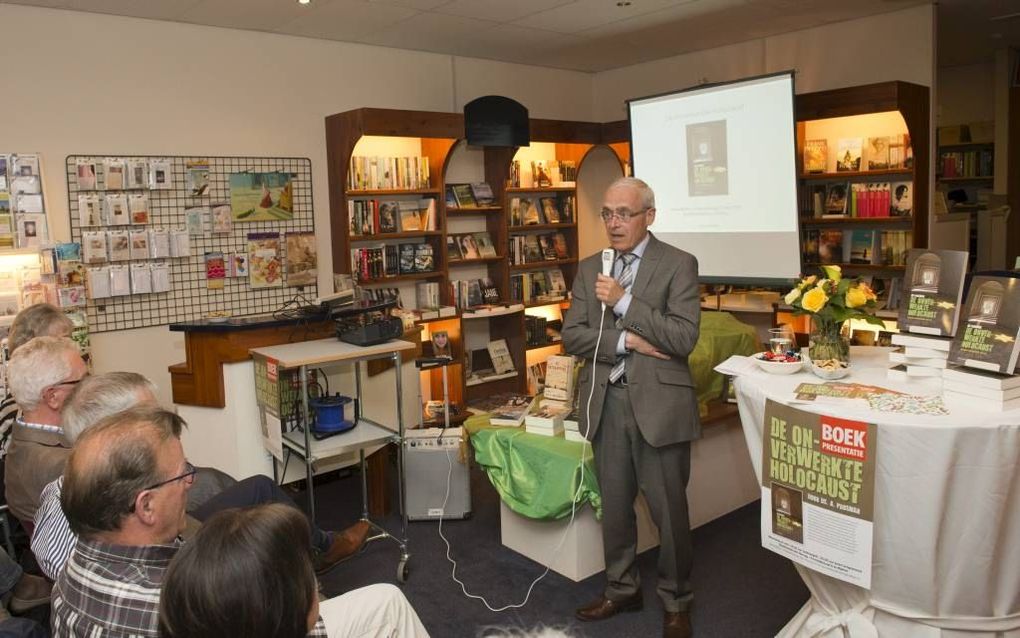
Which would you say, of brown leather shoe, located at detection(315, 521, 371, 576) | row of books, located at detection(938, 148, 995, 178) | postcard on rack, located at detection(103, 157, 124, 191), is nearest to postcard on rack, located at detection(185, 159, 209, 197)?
postcard on rack, located at detection(103, 157, 124, 191)

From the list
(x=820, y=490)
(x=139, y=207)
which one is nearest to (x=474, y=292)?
(x=139, y=207)

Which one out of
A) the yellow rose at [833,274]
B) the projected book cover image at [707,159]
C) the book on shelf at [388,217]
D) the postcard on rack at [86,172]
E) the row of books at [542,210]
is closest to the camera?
the yellow rose at [833,274]

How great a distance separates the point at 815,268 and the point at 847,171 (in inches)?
31.9

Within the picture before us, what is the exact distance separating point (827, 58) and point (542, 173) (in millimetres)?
2452

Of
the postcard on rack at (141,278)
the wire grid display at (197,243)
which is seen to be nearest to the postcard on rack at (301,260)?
the wire grid display at (197,243)

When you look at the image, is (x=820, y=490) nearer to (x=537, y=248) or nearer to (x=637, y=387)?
(x=637, y=387)

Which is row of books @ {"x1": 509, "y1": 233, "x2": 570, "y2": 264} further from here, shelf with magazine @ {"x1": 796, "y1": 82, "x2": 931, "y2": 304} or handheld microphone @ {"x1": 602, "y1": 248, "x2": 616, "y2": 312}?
handheld microphone @ {"x1": 602, "y1": 248, "x2": 616, "y2": 312}

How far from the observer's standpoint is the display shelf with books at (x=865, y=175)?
5523mm

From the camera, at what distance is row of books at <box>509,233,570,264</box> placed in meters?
7.06

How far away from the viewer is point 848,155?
5988 mm

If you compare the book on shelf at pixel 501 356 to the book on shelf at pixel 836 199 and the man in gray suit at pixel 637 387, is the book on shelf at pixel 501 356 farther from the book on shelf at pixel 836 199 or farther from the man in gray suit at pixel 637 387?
the man in gray suit at pixel 637 387

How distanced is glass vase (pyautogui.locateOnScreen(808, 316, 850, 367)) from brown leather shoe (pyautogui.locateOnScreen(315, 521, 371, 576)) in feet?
6.79

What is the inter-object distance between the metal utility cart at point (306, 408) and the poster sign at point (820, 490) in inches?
68.7

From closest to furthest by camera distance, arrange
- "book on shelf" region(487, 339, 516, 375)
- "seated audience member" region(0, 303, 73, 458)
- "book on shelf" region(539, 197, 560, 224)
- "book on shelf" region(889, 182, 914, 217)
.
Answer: "seated audience member" region(0, 303, 73, 458) < "book on shelf" region(889, 182, 914, 217) < "book on shelf" region(487, 339, 516, 375) < "book on shelf" region(539, 197, 560, 224)
